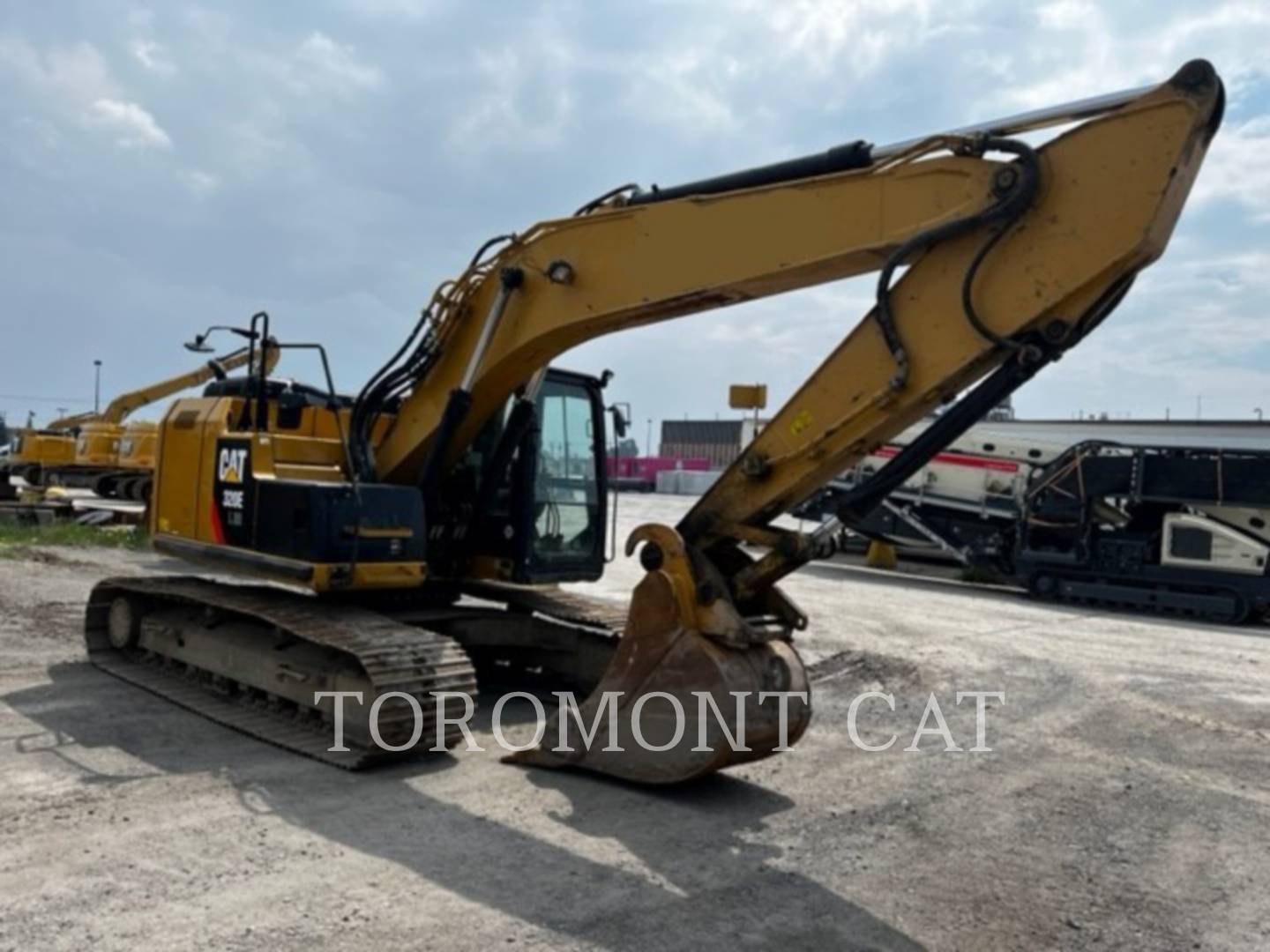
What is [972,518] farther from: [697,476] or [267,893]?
[697,476]

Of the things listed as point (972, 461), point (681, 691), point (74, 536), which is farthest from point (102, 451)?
point (681, 691)

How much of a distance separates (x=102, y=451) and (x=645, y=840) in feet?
63.5

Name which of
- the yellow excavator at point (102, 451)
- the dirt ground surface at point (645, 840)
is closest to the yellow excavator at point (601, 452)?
the dirt ground surface at point (645, 840)

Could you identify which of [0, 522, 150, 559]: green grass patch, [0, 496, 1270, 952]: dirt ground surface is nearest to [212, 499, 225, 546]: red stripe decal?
[0, 496, 1270, 952]: dirt ground surface

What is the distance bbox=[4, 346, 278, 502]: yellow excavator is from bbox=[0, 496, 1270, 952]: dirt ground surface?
44.8 ft

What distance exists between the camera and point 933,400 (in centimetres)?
493

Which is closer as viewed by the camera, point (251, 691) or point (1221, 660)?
point (251, 691)

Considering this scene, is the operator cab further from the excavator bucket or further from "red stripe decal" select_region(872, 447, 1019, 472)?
"red stripe decal" select_region(872, 447, 1019, 472)

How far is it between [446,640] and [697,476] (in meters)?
50.4

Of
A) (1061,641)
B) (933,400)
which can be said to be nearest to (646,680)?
(933,400)

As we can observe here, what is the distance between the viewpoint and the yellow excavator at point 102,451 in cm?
2083

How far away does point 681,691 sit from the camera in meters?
5.38

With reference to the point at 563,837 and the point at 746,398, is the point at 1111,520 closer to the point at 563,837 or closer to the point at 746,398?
the point at 746,398

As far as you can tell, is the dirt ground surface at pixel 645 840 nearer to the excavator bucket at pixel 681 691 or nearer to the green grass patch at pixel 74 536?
the excavator bucket at pixel 681 691
